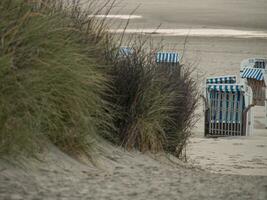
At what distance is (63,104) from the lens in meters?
6.73

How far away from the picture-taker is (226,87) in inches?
542

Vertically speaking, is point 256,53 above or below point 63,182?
above

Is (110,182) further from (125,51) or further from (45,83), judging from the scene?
(125,51)

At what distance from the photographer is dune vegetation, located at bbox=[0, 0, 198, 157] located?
5.97 m

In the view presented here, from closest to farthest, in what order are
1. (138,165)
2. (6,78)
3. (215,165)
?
1. (6,78)
2. (138,165)
3. (215,165)

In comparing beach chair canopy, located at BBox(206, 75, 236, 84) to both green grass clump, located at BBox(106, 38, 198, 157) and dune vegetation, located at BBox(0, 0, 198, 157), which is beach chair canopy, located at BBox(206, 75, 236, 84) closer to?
dune vegetation, located at BBox(0, 0, 198, 157)

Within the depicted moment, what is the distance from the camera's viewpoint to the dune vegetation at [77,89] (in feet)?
19.6

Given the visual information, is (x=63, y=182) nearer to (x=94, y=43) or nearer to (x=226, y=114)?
(x=94, y=43)

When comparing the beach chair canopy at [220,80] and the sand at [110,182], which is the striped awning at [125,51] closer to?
the sand at [110,182]

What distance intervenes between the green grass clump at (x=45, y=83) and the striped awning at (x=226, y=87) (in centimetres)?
630

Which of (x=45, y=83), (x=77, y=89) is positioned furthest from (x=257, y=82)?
(x=45, y=83)

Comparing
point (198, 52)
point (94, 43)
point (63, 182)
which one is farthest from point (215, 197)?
point (198, 52)

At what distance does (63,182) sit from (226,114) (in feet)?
27.3

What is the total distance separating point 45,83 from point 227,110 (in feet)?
26.1
